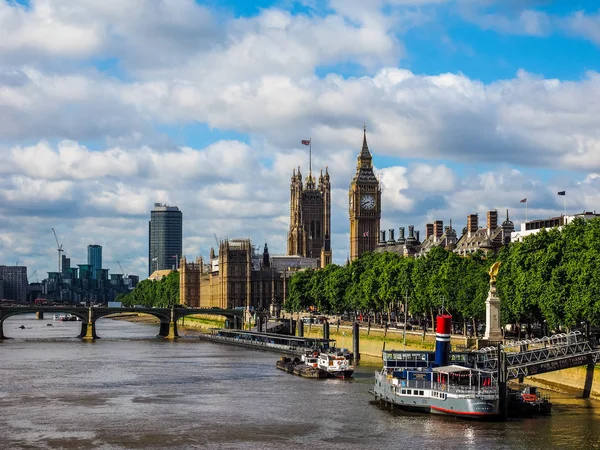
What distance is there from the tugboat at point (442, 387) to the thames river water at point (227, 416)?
1.28m

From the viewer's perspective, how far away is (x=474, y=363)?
8512cm

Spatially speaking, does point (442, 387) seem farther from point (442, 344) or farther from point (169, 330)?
point (169, 330)

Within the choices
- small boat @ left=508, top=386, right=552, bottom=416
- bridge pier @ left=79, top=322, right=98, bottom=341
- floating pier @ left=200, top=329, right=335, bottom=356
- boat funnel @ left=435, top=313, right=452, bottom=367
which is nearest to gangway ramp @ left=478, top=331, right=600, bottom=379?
small boat @ left=508, top=386, right=552, bottom=416

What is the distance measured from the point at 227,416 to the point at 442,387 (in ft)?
49.3

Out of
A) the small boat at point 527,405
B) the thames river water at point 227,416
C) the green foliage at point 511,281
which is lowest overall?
the thames river water at point 227,416

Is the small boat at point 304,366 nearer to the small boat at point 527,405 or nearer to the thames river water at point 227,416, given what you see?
the thames river water at point 227,416

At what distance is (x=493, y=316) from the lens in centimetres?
9656

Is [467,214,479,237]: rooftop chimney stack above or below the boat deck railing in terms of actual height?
above

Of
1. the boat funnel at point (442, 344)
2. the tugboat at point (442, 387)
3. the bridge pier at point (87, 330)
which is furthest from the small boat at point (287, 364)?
the bridge pier at point (87, 330)

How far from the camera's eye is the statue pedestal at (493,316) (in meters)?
95.0

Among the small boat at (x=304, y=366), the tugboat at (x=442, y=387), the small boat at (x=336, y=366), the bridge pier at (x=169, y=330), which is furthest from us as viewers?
the bridge pier at (x=169, y=330)

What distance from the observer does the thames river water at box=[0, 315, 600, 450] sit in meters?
69.0

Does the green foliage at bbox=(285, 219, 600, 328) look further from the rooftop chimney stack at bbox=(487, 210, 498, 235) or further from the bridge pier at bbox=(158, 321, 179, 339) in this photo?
the bridge pier at bbox=(158, 321, 179, 339)

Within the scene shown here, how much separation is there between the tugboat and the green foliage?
14111 millimetres
